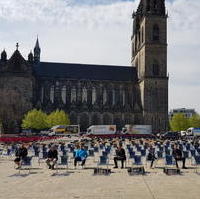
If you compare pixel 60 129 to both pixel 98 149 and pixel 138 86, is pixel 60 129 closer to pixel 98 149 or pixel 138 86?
pixel 138 86

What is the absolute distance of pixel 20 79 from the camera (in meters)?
82.3

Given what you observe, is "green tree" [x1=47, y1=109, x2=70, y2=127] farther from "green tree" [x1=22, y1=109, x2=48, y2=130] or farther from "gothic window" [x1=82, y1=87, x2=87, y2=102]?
"gothic window" [x1=82, y1=87, x2=87, y2=102]

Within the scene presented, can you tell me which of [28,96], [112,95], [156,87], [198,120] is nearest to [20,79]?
[28,96]

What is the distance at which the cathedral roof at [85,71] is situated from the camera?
90.8 m

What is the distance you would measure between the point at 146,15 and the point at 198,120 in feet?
103

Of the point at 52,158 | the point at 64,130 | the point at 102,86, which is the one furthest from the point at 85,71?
the point at 52,158

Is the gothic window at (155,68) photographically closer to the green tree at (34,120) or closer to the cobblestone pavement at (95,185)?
the green tree at (34,120)

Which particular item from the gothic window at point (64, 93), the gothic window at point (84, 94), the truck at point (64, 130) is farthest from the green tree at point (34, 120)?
the gothic window at point (84, 94)

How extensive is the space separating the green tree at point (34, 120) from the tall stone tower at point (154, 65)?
2135 centimetres

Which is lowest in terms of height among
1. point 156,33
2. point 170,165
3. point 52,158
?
point 170,165

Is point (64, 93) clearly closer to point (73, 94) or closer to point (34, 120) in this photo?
point (73, 94)

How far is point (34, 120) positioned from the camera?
75.4 meters

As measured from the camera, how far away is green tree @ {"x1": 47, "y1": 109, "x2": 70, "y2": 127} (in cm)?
7822

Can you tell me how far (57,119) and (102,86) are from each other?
661 inches
